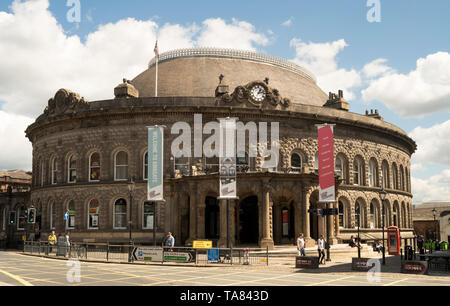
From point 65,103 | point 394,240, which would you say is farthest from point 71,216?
point 394,240

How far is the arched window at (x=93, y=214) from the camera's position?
126 ft

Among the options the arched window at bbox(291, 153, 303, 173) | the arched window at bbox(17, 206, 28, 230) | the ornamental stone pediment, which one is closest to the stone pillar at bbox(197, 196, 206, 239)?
the ornamental stone pediment

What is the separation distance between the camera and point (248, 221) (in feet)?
120

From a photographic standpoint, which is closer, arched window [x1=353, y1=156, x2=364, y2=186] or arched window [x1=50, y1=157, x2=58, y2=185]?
arched window [x1=50, y1=157, x2=58, y2=185]

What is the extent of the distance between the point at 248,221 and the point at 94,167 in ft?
45.9

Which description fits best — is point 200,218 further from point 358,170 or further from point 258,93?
point 358,170

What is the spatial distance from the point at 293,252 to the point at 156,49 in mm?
21749

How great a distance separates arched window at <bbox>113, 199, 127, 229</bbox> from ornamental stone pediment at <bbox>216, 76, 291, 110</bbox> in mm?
11613

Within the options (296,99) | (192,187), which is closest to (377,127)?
(296,99)

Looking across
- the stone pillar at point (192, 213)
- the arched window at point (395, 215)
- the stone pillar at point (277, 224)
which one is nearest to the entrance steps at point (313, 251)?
the stone pillar at point (277, 224)

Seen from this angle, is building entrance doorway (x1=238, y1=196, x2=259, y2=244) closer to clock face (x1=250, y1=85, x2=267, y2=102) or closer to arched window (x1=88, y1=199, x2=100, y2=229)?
clock face (x1=250, y1=85, x2=267, y2=102)

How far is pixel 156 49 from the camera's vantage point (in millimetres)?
40438

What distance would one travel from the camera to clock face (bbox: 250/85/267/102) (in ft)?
122
